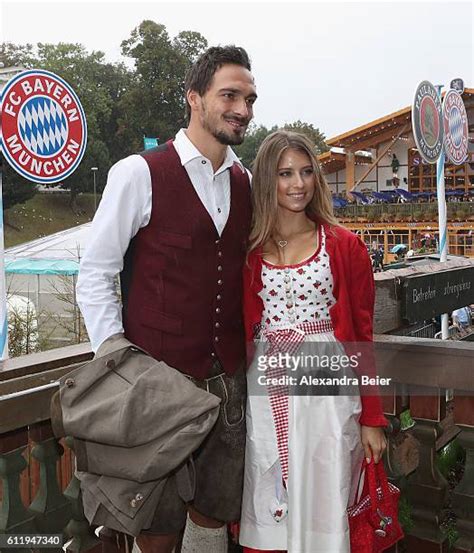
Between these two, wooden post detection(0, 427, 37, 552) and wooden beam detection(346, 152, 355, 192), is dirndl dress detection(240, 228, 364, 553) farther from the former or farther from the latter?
wooden beam detection(346, 152, 355, 192)

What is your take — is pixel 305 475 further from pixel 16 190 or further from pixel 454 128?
pixel 16 190

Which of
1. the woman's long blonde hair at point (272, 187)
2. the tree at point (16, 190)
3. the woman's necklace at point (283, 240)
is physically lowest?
the woman's necklace at point (283, 240)


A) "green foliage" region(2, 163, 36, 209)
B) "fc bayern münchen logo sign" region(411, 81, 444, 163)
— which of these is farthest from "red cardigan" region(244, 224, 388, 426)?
"green foliage" region(2, 163, 36, 209)

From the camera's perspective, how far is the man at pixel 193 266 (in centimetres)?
179

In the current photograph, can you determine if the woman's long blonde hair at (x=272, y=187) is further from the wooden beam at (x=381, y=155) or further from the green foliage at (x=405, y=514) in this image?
the wooden beam at (x=381, y=155)

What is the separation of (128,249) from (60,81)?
3483 millimetres

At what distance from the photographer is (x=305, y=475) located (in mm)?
1874

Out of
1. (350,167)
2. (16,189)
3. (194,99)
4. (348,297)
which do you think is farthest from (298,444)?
(16,189)

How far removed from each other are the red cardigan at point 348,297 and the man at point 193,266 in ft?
0.17

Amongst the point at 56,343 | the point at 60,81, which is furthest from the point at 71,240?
the point at 60,81

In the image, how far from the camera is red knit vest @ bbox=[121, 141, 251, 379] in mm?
1832

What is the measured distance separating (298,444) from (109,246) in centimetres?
79

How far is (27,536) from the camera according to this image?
191 centimetres

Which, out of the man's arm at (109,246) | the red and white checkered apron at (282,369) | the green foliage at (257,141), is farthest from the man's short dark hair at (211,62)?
the green foliage at (257,141)
